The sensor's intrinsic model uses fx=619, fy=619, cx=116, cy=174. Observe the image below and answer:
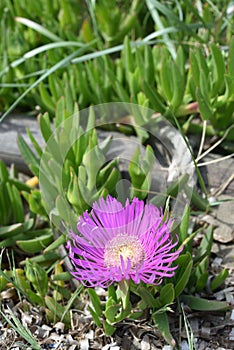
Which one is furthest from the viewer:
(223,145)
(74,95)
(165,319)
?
(74,95)

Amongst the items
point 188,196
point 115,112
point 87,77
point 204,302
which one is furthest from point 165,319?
point 87,77

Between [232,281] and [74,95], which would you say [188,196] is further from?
[74,95]

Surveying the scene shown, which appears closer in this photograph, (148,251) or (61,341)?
(148,251)

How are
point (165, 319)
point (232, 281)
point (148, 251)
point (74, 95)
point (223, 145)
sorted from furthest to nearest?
point (74, 95) < point (223, 145) < point (232, 281) < point (165, 319) < point (148, 251)

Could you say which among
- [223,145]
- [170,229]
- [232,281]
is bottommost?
[232,281]

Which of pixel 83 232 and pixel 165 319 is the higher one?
pixel 83 232

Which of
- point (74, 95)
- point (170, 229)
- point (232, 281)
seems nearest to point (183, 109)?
point (74, 95)
